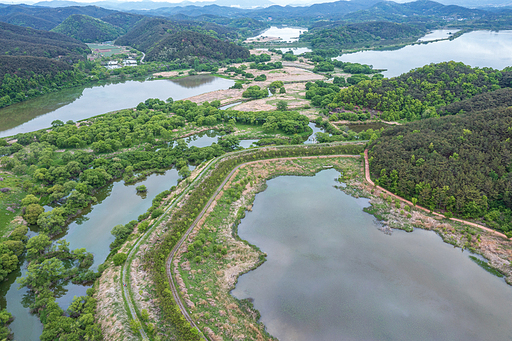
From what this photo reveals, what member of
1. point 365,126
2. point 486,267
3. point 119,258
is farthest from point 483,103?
point 119,258

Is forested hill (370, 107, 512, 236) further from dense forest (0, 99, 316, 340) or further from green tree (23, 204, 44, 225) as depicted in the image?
green tree (23, 204, 44, 225)

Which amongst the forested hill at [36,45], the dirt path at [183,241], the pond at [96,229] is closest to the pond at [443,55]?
the dirt path at [183,241]

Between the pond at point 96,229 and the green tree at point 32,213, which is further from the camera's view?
the green tree at point 32,213

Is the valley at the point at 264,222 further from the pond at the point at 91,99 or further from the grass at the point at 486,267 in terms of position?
the pond at the point at 91,99

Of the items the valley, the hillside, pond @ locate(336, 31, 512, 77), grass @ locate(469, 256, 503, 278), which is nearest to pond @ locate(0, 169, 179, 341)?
the valley

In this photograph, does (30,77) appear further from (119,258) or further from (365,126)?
(365,126)

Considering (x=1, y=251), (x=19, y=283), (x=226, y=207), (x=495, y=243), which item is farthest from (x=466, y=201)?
(x=1, y=251)
